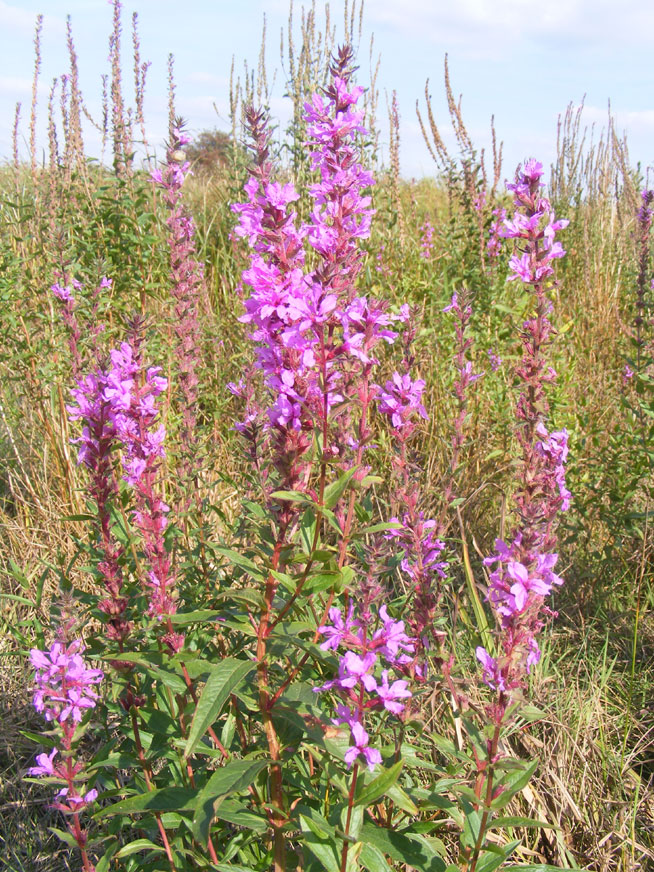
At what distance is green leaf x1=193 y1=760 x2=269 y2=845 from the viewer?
1293mm

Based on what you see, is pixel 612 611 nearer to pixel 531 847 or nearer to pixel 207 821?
pixel 531 847

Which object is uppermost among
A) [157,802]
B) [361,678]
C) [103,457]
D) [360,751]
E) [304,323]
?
[304,323]

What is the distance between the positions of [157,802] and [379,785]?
1.77 ft

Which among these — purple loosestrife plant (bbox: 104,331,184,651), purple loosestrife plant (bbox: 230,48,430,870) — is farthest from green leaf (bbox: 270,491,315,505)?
purple loosestrife plant (bbox: 104,331,184,651)

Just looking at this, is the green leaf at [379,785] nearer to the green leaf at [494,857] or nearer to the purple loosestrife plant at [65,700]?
the green leaf at [494,857]

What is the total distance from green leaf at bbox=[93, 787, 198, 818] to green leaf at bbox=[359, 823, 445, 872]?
15.7 inches

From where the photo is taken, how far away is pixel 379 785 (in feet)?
4.39

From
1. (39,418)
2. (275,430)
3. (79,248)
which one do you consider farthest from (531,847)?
(79,248)

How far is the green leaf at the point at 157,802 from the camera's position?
1.50 m

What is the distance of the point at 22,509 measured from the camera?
372cm

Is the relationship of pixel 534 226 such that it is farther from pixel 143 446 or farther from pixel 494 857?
pixel 494 857

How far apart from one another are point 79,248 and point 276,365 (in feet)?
12.6

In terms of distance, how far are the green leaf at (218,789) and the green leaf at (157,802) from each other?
169mm

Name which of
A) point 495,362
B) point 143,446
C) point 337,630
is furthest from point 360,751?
point 495,362
